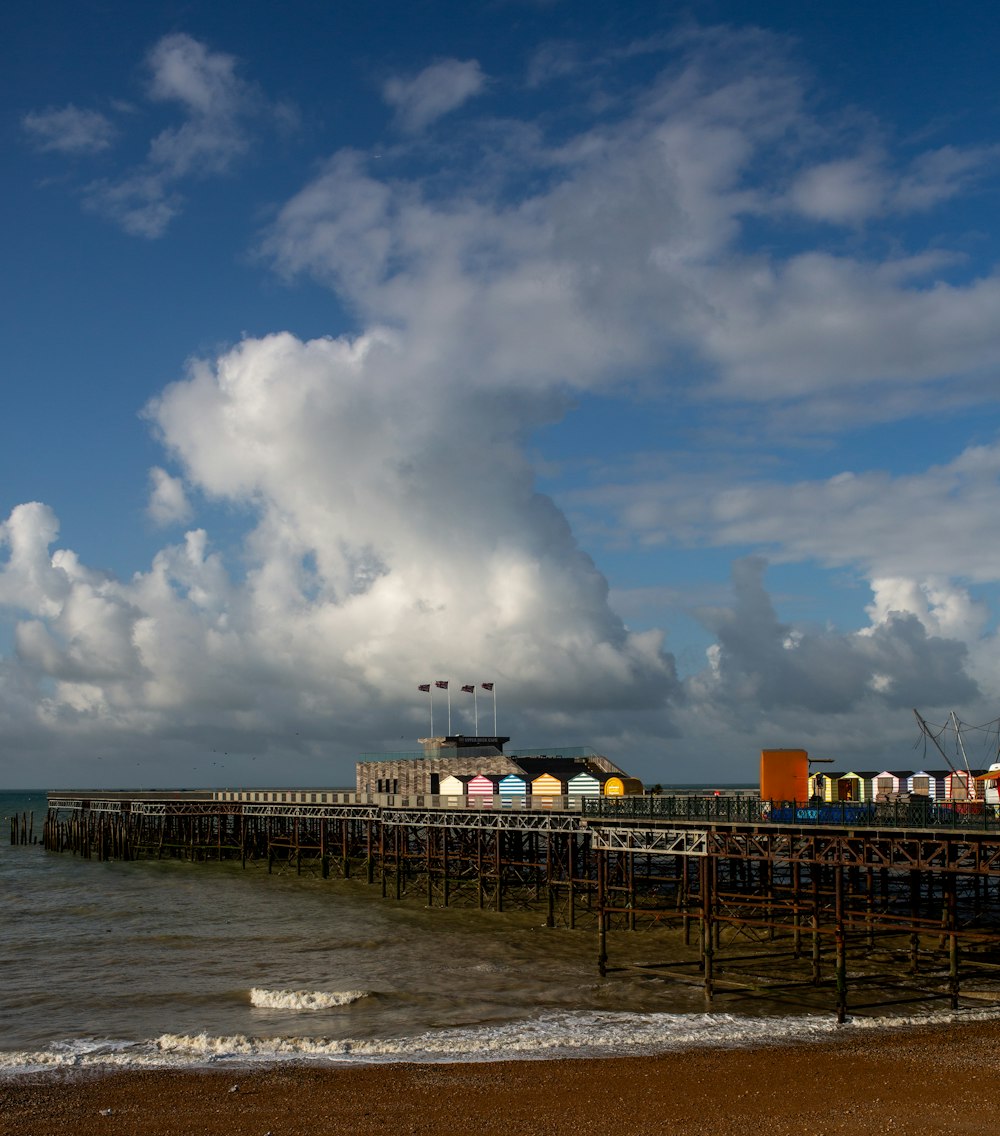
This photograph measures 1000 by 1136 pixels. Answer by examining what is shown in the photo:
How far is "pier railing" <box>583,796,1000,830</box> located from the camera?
1200 inches

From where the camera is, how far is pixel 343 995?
31.6 metres

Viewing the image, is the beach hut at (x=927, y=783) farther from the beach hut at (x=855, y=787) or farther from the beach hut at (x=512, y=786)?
the beach hut at (x=512, y=786)

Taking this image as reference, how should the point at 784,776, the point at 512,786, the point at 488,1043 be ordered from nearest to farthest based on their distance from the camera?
the point at 488,1043 < the point at 784,776 < the point at 512,786

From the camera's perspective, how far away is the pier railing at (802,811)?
30484 millimetres

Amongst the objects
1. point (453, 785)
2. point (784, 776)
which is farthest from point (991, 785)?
point (453, 785)

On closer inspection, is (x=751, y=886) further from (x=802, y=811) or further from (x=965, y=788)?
(x=802, y=811)

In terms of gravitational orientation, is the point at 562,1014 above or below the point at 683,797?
below

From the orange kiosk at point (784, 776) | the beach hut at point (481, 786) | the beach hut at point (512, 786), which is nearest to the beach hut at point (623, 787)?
the beach hut at point (512, 786)

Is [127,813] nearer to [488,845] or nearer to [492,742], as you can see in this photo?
[492,742]

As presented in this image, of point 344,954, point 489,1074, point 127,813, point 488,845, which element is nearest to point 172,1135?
point 489,1074

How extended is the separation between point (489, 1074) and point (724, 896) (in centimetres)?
1381

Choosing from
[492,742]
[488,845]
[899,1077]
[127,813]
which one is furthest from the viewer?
[127,813]

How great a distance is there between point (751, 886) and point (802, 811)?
495 inches

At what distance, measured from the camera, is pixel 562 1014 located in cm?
2916
